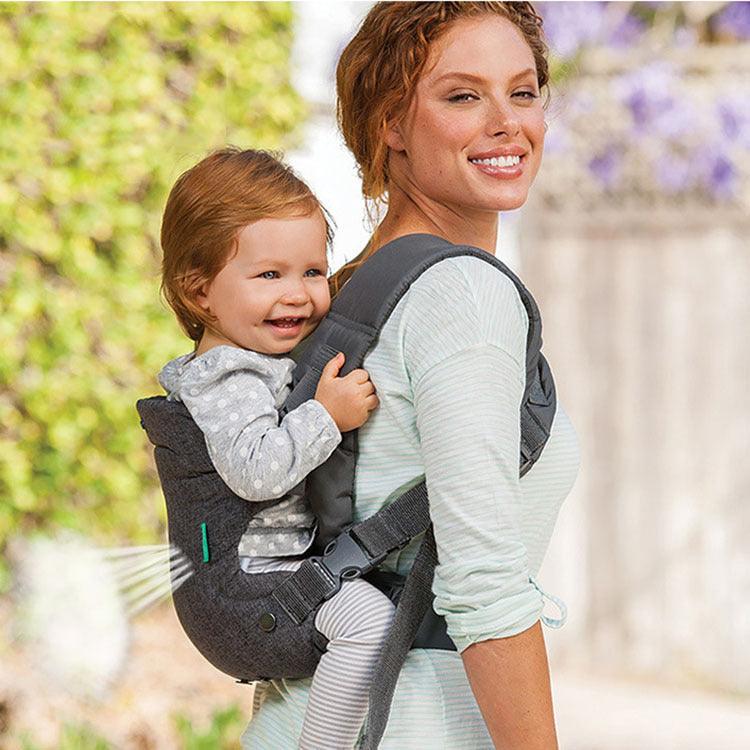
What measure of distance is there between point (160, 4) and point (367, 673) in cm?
333

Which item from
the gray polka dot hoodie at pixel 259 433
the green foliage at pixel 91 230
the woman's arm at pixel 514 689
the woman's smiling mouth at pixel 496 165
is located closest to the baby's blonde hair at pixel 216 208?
→ the gray polka dot hoodie at pixel 259 433

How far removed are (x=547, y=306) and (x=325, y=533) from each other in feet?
16.1

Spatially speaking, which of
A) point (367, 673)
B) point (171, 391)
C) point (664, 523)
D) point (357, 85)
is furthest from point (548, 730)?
point (664, 523)

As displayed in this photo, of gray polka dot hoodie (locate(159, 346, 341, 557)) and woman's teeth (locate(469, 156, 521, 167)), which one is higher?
woman's teeth (locate(469, 156, 521, 167))

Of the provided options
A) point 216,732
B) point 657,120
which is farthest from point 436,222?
point 657,120

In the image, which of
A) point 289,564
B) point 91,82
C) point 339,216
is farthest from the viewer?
point 339,216

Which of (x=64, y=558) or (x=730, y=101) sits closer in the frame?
(x=64, y=558)

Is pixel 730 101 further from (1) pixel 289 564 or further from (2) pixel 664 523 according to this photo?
(1) pixel 289 564

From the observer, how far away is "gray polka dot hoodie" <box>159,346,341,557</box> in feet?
5.23

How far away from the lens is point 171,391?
1.74 meters

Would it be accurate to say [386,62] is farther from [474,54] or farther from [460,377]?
[460,377]

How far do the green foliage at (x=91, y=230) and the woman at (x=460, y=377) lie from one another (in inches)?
97.3

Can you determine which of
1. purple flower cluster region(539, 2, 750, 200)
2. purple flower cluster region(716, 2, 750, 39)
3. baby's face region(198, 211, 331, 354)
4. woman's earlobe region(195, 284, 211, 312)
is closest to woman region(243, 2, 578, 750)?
baby's face region(198, 211, 331, 354)

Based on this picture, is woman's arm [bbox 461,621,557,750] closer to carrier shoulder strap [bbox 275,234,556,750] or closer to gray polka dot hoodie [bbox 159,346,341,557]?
carrier shoulder strap [bbox 275,234,556,750]
